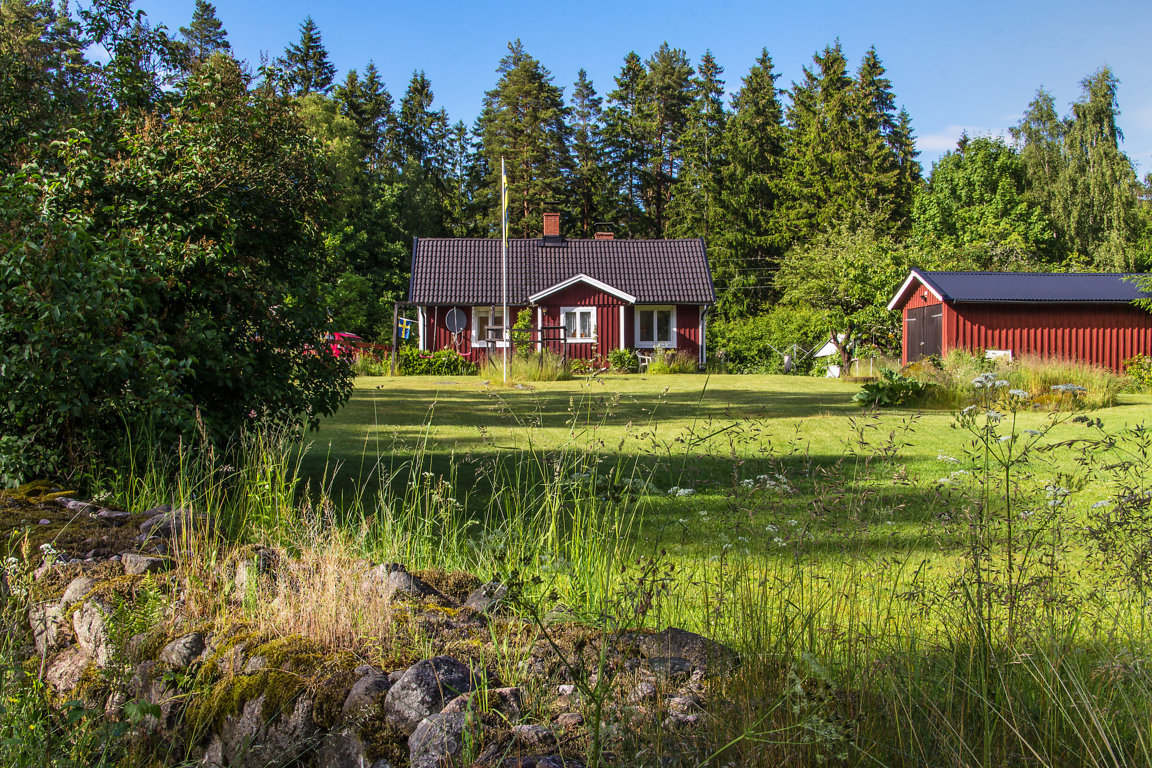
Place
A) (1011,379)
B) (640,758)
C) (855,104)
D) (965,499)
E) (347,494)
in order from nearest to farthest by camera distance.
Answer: (640,758) < (965,499) < (347,494) < (1011,379) < (855,104)

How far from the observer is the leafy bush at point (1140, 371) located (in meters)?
19.6

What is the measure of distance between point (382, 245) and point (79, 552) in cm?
3682

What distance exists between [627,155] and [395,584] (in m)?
43.9

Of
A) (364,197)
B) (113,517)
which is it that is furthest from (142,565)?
(364,197)

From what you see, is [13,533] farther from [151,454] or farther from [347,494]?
[347,494]

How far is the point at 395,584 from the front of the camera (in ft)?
9.77

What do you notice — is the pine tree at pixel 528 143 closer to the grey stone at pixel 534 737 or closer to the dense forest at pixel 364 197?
the dense forest at pixel 364 197

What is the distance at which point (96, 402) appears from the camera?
15.2 ft

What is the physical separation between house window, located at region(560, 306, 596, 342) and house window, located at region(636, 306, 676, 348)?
156 cm

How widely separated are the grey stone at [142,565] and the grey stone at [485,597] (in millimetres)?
1176

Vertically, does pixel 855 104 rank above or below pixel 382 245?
above

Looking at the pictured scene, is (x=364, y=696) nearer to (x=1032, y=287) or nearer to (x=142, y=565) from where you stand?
(x=142, y=565)

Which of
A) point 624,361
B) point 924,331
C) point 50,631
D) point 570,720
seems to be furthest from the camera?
point 624,361

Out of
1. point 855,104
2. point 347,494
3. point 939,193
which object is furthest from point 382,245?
point 347,494
